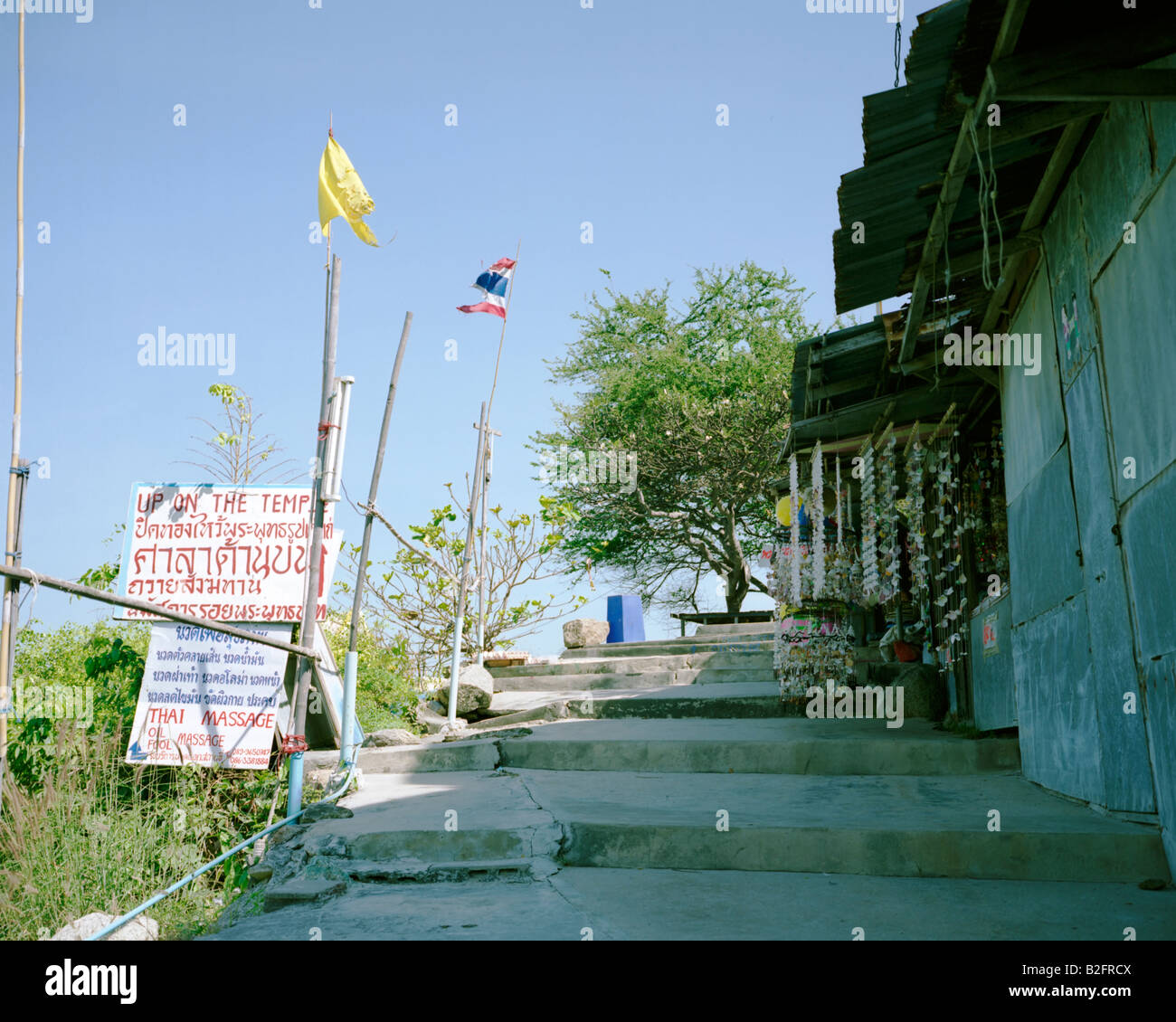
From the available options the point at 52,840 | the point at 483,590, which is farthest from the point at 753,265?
the point at 52,840

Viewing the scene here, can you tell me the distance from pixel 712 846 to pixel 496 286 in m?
7.14

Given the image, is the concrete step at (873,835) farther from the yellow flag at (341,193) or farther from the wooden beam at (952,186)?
the yellow flag at (341,193)

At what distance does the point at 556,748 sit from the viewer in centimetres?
691

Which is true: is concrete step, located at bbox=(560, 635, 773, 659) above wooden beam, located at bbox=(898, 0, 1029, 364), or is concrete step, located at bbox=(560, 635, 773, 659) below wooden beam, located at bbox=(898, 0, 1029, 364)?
Answer: below

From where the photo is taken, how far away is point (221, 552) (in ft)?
22.6

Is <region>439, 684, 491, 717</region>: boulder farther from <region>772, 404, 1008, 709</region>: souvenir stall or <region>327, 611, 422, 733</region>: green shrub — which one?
<region>772, 404, 1008, 709</region>: souvenir stall

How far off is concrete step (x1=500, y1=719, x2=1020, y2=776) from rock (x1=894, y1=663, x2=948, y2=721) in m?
0.12

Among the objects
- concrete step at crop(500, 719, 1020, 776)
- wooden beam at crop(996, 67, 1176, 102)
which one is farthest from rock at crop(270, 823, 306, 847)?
wooden beam at crop(996, 67, 1176, 102)

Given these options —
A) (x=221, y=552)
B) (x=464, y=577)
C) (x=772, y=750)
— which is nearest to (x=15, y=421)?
(x=221, y=552)

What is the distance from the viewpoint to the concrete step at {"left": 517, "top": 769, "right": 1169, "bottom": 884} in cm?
409

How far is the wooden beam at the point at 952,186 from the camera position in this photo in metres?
3.18

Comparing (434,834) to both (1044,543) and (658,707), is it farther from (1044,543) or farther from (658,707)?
(658,707)

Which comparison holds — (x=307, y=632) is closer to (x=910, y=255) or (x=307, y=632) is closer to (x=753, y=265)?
(x=910, y=255)

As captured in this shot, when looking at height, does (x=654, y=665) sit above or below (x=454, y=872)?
above
